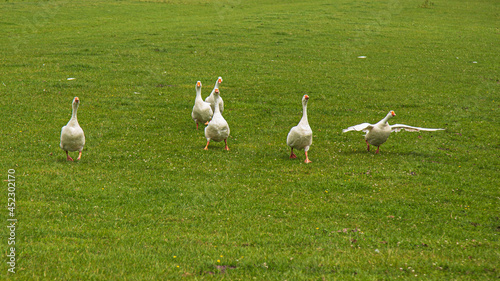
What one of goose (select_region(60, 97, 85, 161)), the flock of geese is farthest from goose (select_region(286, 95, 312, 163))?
goose (select_region(60, 97, 85, 161))

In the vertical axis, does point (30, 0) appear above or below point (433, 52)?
above

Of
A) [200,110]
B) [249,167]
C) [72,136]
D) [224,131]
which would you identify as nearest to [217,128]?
[224,131]

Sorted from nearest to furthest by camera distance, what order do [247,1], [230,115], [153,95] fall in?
[230,115], [153,95], [247,1]

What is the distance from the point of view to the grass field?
7.92 metres

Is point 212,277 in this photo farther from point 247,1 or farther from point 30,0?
point 247,1

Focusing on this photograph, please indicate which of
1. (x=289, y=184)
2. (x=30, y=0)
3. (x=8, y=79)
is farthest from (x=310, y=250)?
(x=30, y=0)

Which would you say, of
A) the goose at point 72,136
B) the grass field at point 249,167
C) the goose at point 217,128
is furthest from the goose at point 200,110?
the goose at point 72,136

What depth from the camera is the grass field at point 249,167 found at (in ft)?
26.0

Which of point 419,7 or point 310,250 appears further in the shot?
point 419,7

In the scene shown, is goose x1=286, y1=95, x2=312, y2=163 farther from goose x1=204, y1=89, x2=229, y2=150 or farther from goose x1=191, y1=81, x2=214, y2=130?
goose x1=191, y1=81, x2=214, y2=130

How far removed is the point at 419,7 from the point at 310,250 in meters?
58.1

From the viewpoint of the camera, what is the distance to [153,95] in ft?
72.4

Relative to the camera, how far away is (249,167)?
520 inches

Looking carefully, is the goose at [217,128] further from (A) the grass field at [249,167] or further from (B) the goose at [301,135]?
(B) the goose at [301,135]
